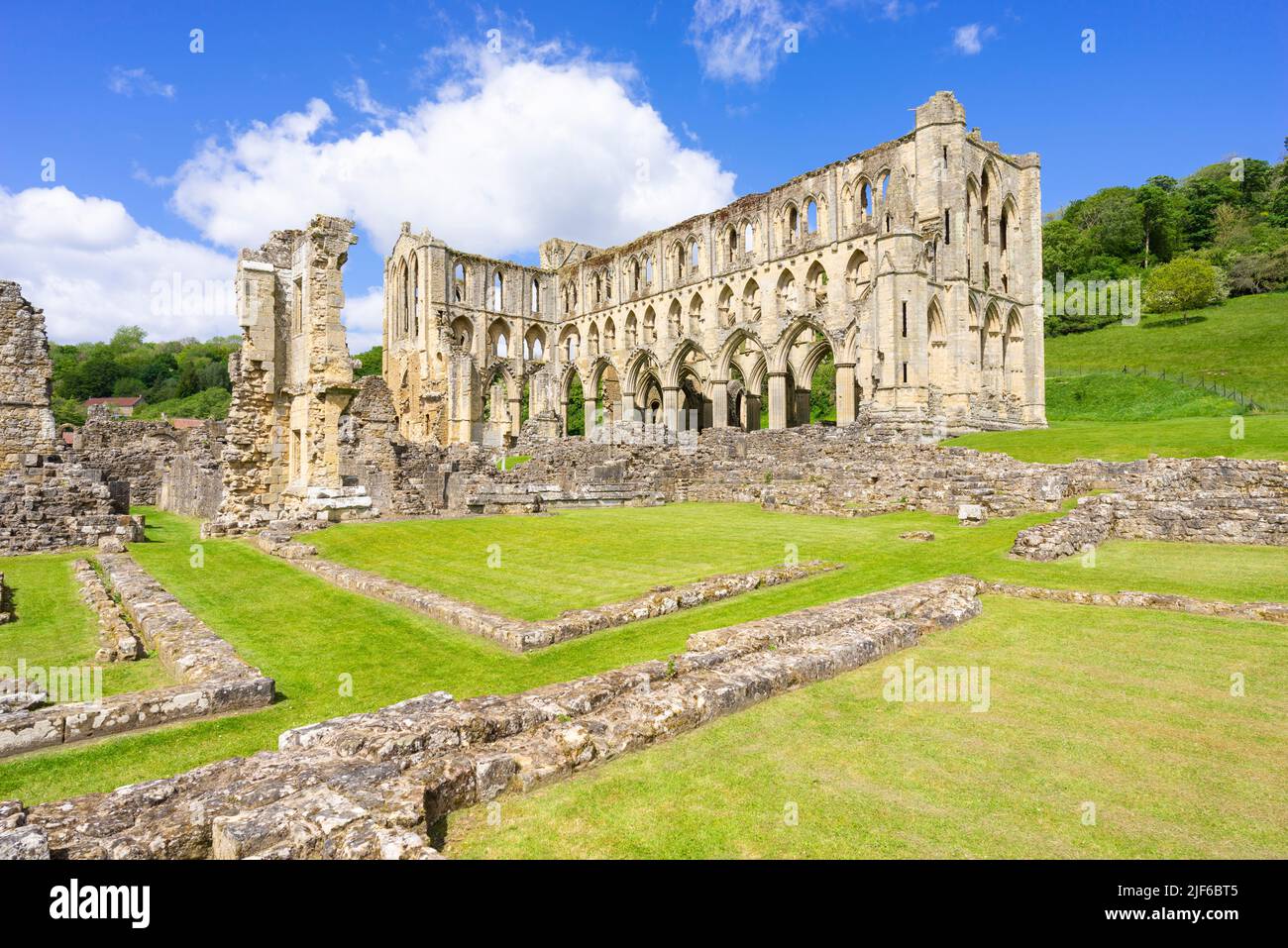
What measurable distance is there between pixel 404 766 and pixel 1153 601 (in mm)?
8307

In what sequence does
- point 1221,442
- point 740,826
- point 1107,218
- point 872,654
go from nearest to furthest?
point 740,826
point 872,654
point 1221,442
point 1107,218

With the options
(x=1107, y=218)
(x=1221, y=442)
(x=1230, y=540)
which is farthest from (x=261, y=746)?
(x=1107, y=218)

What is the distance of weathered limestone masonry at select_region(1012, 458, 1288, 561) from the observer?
11.5 m

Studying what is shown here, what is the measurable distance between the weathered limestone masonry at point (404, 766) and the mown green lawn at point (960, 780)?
0.60 ft

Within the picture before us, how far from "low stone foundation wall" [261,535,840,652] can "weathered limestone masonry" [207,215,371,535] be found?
6.57 m

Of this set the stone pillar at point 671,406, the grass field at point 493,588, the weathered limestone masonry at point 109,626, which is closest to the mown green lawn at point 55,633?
the weathered limestone masonry at point 109,626

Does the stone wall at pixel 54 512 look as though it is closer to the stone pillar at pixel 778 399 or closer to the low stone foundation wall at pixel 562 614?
the low stone foundation wall at pixel 562 614

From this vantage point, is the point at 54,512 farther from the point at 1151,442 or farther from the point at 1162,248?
the point at 1162,248

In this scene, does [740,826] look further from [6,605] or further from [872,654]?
[6,605]

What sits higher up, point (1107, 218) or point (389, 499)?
point (1107, 218)

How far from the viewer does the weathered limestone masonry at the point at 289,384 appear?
17.6 m

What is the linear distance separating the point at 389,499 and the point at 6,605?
476 inches

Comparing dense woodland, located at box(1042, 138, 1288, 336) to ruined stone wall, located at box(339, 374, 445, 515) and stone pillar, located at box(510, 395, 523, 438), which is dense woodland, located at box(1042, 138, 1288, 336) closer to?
stone pillar, located at box(510, 395, 523, 438)
